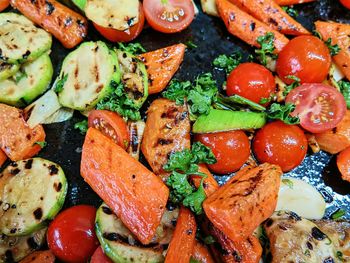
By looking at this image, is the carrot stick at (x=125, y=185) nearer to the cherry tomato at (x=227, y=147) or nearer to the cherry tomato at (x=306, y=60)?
the cherry tomato at (x=227, y=147)

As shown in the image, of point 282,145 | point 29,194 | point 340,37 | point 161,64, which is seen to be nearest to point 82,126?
point 29,194

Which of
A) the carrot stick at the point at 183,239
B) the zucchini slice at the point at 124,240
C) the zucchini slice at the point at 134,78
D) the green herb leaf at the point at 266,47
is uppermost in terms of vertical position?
the green herb leaf at the point at 266,47

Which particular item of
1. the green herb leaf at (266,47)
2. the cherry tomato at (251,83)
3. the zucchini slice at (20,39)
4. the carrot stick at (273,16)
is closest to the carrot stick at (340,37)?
the carrot stick at (273,16)

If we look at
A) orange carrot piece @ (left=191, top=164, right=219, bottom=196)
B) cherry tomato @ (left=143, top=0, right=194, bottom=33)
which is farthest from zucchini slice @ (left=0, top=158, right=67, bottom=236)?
cherry tomato @ (left=143, top=0, right=194, bottom=33)

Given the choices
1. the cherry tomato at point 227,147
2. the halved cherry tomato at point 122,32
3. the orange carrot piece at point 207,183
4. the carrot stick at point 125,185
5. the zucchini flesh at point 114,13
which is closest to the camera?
the carrot stick at point 125,185

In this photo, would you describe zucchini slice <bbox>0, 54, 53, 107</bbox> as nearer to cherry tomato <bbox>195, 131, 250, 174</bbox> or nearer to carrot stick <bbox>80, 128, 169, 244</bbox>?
carrot stick <bbox>80, 128, 169, 244</bbox>

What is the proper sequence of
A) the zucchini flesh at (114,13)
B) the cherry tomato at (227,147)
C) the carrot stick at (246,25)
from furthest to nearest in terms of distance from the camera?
→ the carrot stick at (246,25) → the zucchini flesh at (114,13) → the cherry tomato at (227,147)
